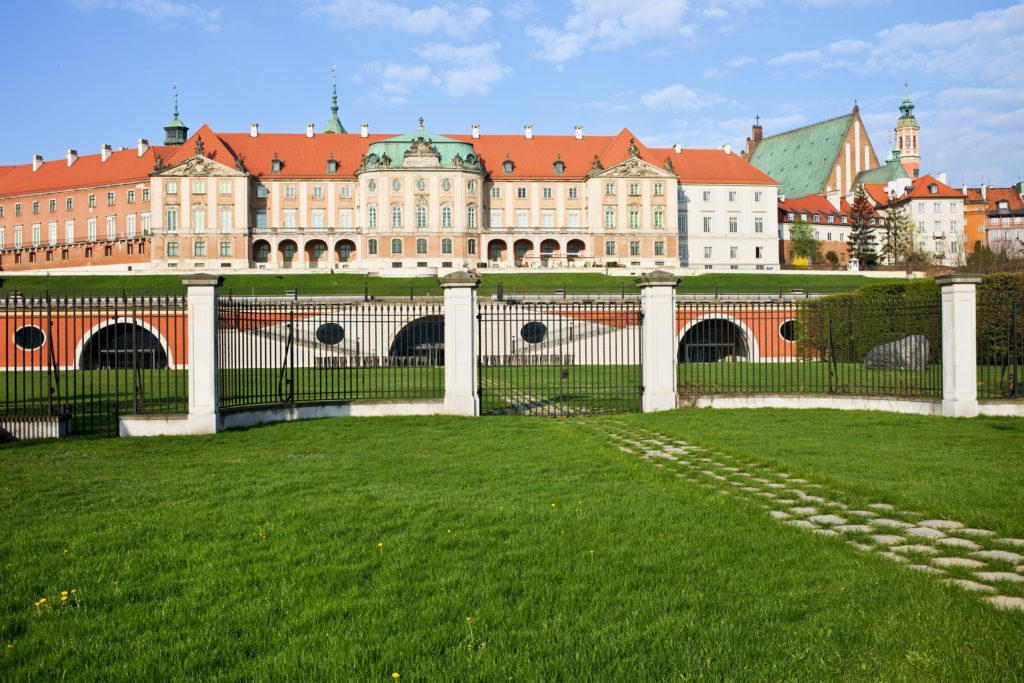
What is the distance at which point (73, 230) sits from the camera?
81.9m

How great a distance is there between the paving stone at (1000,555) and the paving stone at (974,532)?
37 centimetres

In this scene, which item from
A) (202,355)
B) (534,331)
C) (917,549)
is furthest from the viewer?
(534,331)

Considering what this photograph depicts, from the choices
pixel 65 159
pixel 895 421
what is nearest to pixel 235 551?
pixel 895 421

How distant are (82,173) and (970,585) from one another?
303 ft

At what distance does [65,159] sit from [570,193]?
176 feet

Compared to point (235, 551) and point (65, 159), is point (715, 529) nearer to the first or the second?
point (235, 551)

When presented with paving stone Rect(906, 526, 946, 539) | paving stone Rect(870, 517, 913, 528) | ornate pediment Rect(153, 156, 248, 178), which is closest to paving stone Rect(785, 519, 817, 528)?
paving stone Rect(870, 517, 913, 528)

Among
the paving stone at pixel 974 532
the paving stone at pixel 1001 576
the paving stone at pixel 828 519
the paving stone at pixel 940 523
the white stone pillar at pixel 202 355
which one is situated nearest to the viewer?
the paving stone at pixel 1001 576

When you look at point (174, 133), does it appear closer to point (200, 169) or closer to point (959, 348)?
point (200, 169)

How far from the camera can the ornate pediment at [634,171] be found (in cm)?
7706

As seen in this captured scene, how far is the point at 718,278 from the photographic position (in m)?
60.0

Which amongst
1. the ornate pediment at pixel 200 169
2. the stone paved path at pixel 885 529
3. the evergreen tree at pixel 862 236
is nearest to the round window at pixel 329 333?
the stone paved path at pixel 885 529

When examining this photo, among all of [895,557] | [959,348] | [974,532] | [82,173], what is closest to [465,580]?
[895,557]

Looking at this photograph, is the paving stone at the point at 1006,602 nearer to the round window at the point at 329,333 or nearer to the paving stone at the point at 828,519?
the paving stone at the point at 828,519
